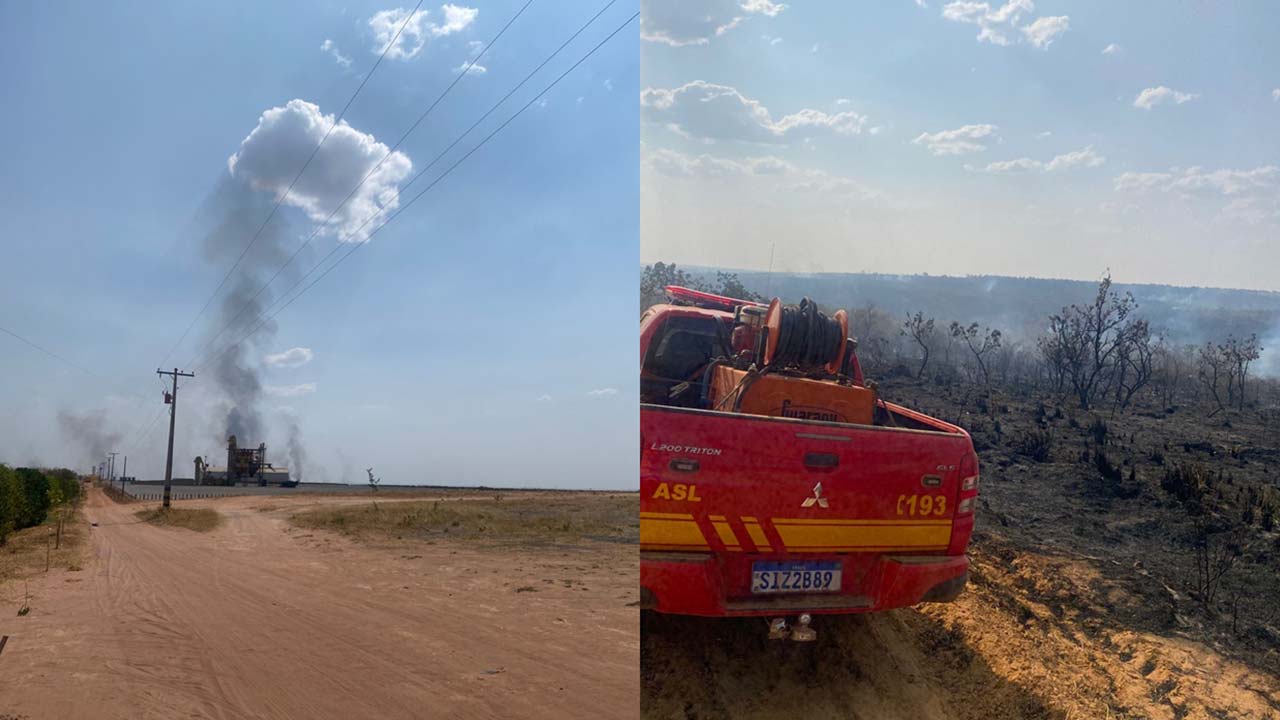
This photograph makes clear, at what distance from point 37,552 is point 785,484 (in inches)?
666

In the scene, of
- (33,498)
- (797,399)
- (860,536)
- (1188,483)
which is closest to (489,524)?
(33,498)

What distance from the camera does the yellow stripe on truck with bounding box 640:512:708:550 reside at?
3119mm

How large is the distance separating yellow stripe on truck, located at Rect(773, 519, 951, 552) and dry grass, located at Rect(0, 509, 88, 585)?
11.5 meters

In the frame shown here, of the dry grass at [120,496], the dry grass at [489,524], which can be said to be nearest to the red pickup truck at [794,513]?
the dry grass at [489,524]

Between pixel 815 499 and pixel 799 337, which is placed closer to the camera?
pixel 815 499

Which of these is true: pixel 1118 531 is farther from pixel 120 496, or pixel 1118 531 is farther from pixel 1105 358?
pixel 120 496

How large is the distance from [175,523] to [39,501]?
3524 millimetres

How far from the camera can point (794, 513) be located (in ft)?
10.8

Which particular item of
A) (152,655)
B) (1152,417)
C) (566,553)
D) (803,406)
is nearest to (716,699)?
(803,406)

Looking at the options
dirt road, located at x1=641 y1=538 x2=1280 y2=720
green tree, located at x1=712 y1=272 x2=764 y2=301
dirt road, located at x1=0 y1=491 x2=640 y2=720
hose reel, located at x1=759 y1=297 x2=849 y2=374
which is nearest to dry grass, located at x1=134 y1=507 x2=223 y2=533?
dirt road, located at x1=0 y1=491 x2=640 y2=720

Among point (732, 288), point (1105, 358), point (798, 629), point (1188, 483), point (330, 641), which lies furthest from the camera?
point (330, 641)

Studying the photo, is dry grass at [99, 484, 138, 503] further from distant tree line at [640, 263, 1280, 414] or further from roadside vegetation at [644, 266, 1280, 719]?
roadside vegetation at [644, 266, 1280, 719]

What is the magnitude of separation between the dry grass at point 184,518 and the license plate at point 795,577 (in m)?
20.7

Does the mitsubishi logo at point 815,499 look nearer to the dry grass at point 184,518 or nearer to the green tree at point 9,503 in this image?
the green tree at point 9,503
